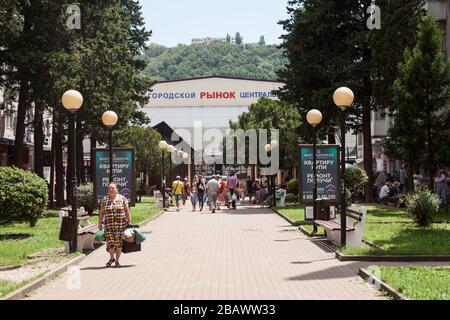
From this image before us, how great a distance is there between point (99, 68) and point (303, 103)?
35.6 ft

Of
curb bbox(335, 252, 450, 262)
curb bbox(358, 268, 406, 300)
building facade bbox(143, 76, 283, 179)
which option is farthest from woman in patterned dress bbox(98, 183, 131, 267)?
building facade bbox(143, 76, 283, 179)

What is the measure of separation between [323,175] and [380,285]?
1457cm

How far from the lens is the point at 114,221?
49.8 feet

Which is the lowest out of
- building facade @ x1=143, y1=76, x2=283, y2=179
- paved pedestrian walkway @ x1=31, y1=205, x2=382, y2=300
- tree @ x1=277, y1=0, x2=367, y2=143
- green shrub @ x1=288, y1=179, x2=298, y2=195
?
paved pedestrian walkway @ x1=31, y1=205, x2=382, y2=300

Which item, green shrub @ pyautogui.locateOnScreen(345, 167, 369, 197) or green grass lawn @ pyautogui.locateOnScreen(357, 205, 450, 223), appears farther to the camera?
green shrub @ pyautogui.locateOnScreen(345, 167, 369, 197)

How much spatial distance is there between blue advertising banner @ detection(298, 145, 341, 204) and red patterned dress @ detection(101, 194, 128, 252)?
11.2 metres

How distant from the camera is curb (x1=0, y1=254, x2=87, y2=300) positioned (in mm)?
10531

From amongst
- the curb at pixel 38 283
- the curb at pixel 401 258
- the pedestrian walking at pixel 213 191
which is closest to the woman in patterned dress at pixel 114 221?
the curb at pixel 38 283

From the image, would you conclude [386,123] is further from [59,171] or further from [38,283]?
[38,283]

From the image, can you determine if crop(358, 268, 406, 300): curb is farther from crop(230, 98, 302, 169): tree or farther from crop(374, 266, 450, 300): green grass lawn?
crop(230, 98, 302, 169): tree
